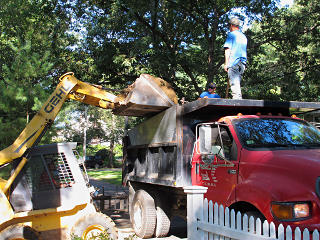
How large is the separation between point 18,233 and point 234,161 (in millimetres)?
3787

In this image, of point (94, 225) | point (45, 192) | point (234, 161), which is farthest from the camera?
point (45, 192)

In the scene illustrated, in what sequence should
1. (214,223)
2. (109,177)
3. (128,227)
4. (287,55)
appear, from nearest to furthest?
(214,223) → (128,227) → (287,55) → (109,177)

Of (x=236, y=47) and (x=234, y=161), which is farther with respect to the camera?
(x=236, y=47)

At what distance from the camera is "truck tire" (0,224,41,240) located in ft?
18.6

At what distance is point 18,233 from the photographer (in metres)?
5.75

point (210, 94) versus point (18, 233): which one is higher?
point (210, 94)

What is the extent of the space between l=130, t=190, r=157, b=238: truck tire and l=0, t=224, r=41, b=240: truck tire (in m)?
2.58

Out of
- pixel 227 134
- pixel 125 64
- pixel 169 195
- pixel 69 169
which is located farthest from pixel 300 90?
pixel 69 169

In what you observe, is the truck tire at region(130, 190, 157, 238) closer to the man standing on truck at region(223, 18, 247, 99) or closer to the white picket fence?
the man standing on truck at region(223, 18, 247, 99)

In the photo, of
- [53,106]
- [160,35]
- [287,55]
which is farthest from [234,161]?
[287,55]

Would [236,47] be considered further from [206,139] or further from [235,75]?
[206,139]

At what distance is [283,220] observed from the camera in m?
3.94

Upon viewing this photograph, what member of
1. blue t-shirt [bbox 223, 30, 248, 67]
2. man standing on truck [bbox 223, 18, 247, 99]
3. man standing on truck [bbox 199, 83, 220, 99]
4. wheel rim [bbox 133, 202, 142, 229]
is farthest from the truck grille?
blue t-shirt [bbox 223, 30, 248, 67]

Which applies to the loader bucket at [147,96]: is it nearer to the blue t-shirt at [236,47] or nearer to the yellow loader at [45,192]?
the yellow loader at [45,192]
